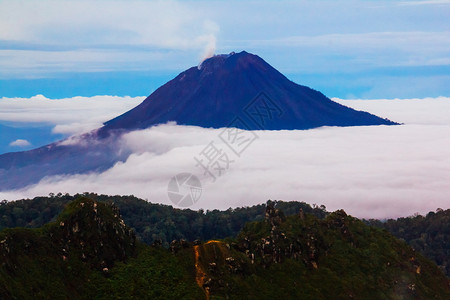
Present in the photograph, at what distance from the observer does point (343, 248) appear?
7131 centimetres

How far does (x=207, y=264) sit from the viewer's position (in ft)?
195

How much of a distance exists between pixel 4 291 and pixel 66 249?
998cm

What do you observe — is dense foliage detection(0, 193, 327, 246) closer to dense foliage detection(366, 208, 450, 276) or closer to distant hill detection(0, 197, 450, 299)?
dense foliage detection(366, 208, 450, 276)

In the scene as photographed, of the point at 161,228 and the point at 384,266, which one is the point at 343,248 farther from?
the point at 161,228

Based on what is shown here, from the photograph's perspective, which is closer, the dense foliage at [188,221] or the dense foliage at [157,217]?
the dense foliage at [188,221]

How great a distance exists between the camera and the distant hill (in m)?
53.2

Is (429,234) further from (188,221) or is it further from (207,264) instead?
(207,264)

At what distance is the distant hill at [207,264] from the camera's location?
53156 millimetres

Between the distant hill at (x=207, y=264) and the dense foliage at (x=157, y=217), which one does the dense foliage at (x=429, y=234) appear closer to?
the dense foliage at (x=157, y=217)

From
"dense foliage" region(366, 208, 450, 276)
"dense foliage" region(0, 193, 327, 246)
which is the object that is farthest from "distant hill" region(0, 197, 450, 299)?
"dense foliage" region(0, 193, 327, 246)

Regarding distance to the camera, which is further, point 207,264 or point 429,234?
point 429,234

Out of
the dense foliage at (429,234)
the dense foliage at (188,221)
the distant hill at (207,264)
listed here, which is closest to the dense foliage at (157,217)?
the dense foliage at (188,221)

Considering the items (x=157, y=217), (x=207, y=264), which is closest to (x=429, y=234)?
(x=157, y=217)

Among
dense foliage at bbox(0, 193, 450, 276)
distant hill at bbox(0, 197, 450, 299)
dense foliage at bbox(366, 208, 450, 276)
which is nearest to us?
distant hill at bbox(0, 197, 450, 299)
